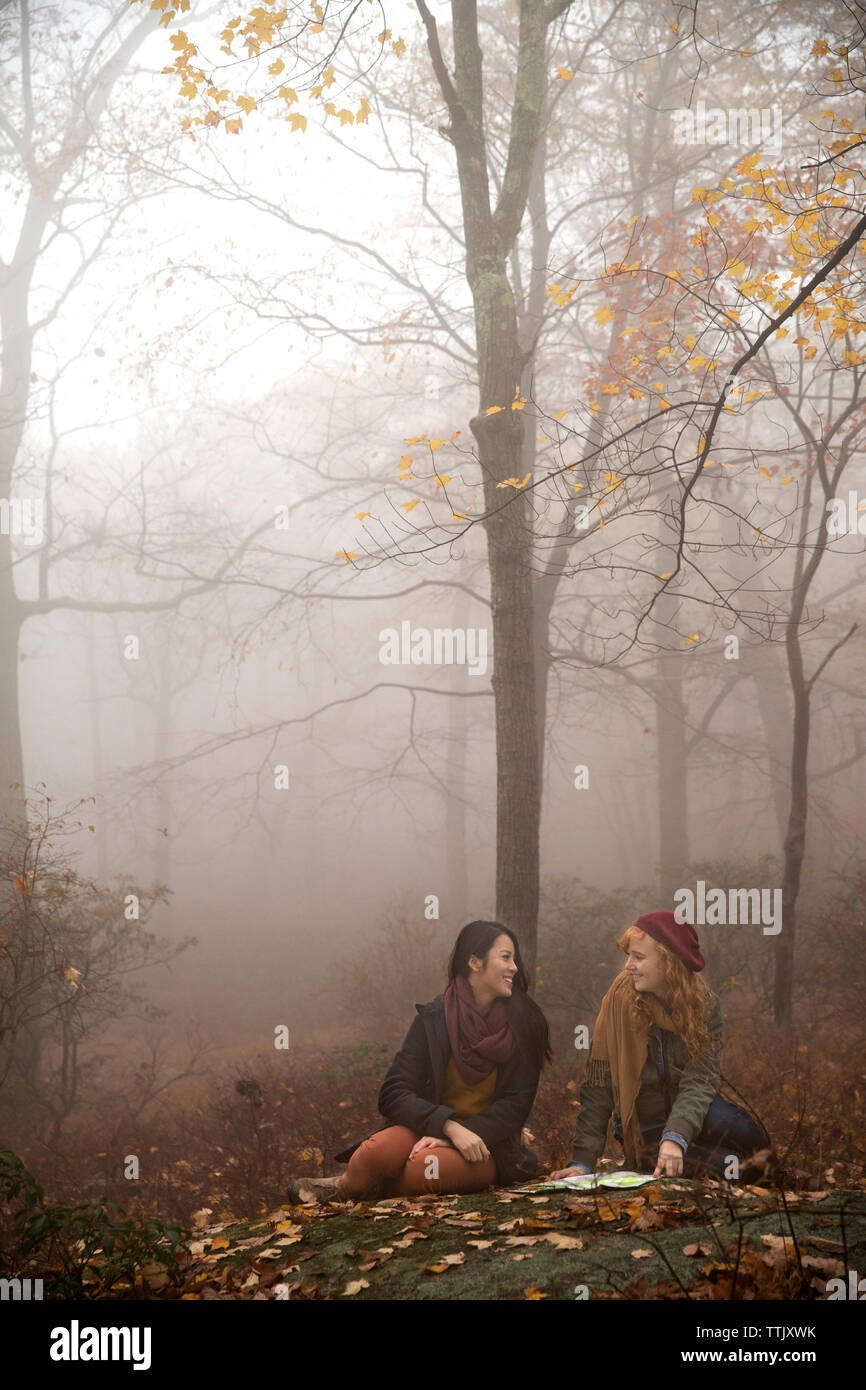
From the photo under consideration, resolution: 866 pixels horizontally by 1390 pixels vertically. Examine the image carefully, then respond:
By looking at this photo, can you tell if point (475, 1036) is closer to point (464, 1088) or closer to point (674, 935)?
point (464, 1088)

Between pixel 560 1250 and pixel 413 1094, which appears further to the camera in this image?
pixel 413 1094

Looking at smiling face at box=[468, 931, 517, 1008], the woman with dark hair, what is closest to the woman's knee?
the woman with dark hair

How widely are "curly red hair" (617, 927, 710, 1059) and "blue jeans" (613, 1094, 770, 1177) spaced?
249 millimetres

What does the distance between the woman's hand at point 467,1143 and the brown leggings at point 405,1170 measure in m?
0.07

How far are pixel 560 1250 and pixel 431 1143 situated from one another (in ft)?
3.05

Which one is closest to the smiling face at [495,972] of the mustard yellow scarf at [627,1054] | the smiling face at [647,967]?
the mustard yellow scarf at [627,1054]

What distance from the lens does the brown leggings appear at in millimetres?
4016

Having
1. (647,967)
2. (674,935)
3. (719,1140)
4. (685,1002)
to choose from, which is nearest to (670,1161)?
(719,1140)

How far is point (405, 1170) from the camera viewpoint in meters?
4.09

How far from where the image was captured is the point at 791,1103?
7.18 metres

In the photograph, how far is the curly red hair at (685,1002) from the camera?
13.0 feet

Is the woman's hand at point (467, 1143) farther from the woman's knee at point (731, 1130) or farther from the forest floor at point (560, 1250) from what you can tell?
the woman's knee at point (731, 1130)
